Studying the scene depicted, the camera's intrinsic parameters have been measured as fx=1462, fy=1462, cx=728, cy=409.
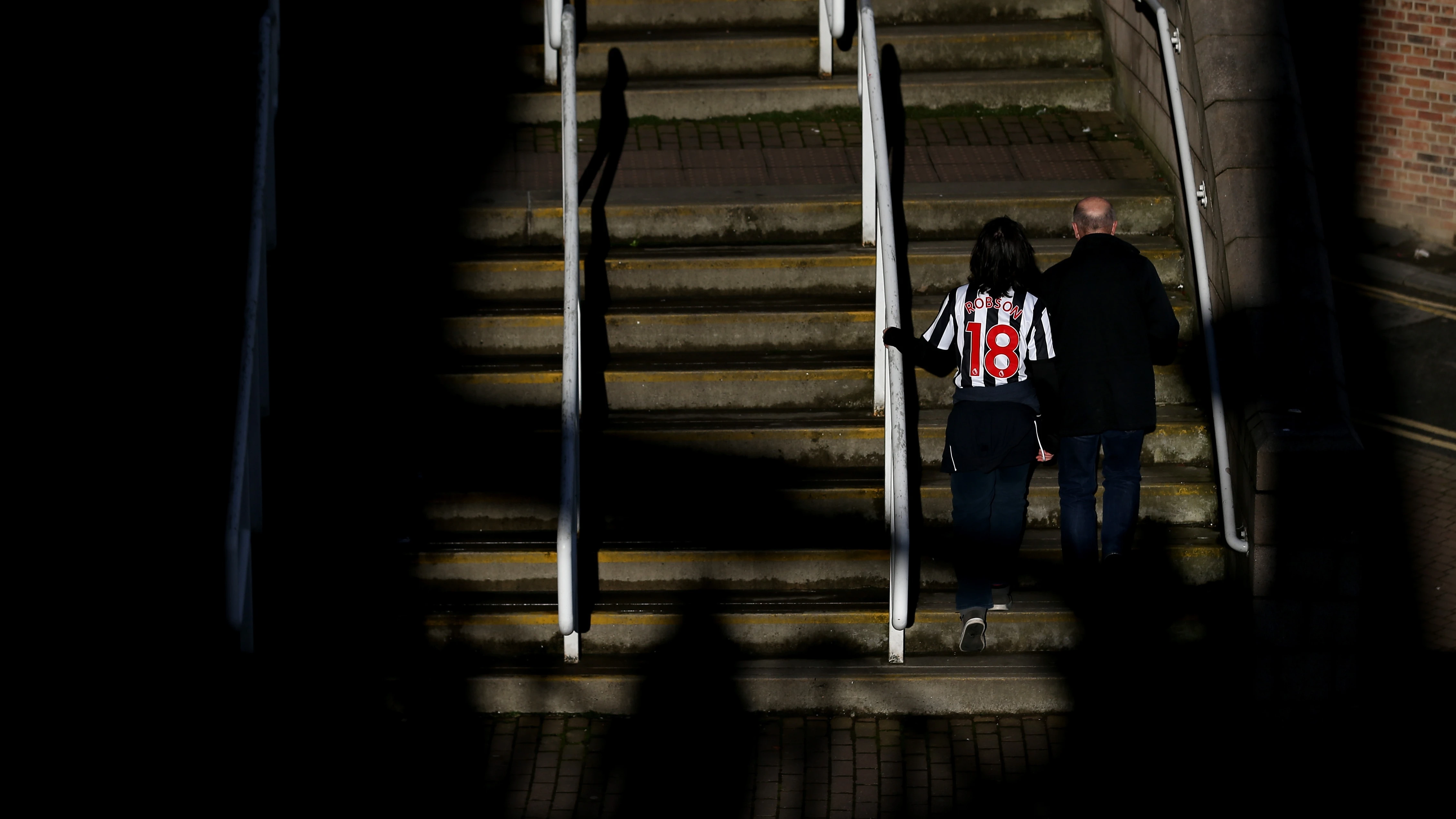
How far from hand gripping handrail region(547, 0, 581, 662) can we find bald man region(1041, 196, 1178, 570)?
1891 mm

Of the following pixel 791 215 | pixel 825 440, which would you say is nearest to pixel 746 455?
pixel 825 440

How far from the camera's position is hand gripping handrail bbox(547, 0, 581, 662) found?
18.3 ft

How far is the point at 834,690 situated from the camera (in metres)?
5.79

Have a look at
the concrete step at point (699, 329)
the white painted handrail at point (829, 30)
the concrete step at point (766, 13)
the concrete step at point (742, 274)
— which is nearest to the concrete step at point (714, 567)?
the concrete step at point (699, 329)

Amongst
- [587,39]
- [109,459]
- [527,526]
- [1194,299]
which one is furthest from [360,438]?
[1194,299]

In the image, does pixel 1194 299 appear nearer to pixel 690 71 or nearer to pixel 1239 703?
pixel 1239 703

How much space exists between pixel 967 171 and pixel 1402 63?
19.4ft

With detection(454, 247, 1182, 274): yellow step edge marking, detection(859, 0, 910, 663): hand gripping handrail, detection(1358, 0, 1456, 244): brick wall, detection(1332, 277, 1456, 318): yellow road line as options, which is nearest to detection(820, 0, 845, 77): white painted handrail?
detection(859, 0, 910, 663): hand gripping handrail

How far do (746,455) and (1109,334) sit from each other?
174 centimetres

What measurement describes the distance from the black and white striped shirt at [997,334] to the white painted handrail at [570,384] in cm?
150

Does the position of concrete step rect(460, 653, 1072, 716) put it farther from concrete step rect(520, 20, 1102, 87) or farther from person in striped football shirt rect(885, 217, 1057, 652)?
concrete step rect(520, 20, 1102, 87)

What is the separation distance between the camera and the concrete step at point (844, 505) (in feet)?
20.7

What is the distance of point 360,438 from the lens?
6.50m

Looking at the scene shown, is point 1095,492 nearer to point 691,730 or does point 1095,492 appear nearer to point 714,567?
point 714,567
